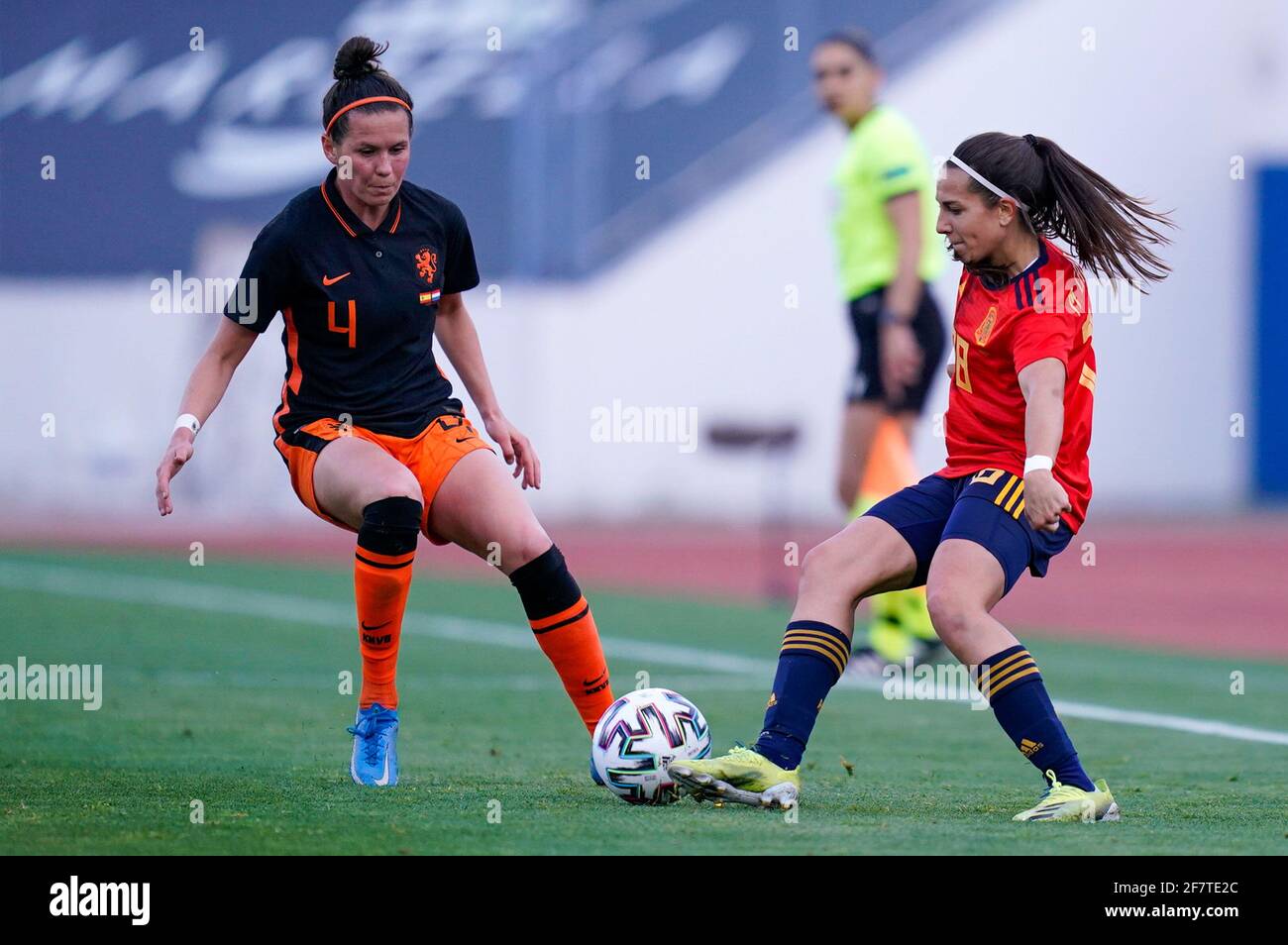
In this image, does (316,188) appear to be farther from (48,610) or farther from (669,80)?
(669,80)

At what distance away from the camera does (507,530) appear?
17.9 ft

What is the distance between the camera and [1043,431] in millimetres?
4676

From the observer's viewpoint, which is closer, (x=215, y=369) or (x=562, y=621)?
(x=562, y=621)

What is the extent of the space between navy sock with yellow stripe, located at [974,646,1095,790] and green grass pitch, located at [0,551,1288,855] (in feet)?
0.66

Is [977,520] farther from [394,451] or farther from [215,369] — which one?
[215,369]

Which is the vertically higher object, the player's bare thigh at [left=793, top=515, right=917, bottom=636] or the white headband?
the white headband

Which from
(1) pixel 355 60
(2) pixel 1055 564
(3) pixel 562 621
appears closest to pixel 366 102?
(1) pixel 355 60

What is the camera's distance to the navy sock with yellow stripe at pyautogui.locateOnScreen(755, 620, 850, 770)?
4.91 metres

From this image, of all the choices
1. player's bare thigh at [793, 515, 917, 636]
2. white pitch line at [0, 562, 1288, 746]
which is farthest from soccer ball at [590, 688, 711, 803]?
white pitch line at [0, 562, 1288, 746]

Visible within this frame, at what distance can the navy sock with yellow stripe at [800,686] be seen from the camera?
4910 mm

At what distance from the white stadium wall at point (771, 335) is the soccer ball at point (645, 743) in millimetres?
19268

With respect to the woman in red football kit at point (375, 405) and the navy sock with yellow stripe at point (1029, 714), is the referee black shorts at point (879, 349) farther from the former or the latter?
the navy sock with yellow stripe at point (1029, 714)

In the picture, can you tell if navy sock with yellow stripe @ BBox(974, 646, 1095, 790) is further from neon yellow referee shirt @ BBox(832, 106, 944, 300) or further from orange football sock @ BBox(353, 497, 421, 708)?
neon yellow referee shirt @ BBox(832, 106, 944, 300)

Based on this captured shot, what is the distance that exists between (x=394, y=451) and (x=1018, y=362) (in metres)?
1.85
